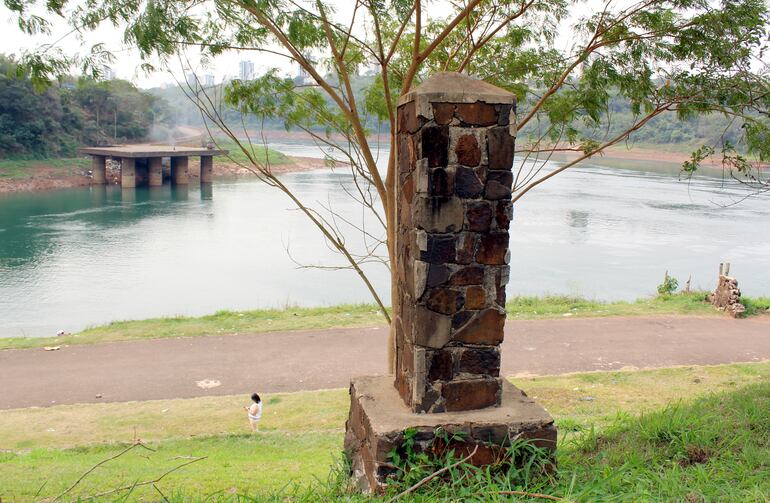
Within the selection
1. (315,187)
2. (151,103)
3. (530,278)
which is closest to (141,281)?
(530,278)

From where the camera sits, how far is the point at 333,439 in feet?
22.6

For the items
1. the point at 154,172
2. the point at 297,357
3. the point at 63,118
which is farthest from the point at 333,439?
the point at 63,118

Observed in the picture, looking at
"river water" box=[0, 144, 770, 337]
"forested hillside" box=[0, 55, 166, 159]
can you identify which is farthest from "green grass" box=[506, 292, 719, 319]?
"forested hillside" box=[0, 55, 166, 159]

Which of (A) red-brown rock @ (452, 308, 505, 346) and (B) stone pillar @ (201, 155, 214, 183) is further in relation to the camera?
(B) stone pillar @ (201, 155, 214, 183)

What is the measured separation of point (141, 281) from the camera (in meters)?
18.2

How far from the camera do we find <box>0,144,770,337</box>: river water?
16.6 m

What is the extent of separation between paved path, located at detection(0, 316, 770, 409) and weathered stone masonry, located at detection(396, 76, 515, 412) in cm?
548

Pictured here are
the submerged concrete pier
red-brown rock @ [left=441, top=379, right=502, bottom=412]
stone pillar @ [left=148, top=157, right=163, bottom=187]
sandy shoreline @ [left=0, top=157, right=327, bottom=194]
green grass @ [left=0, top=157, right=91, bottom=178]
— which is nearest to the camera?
red-brown rock @ [left=441, top=379, right=502, bottom=412]

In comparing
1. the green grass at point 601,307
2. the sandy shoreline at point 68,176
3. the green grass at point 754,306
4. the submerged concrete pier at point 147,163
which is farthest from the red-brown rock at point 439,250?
the submerged concrete pier at point 147,163

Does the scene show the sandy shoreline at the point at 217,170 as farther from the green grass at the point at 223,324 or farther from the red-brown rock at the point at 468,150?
the red-brown rock at the point at 468,150

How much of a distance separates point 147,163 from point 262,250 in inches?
822

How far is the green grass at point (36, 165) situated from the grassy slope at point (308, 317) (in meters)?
26.6

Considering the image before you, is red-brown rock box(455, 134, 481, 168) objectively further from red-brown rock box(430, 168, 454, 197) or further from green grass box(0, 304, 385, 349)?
green grass box(0, 304, 385, 349)

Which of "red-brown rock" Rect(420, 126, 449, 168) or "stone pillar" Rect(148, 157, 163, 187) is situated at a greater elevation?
"red-brown rock" Rect(420, 126, 449, 168)
